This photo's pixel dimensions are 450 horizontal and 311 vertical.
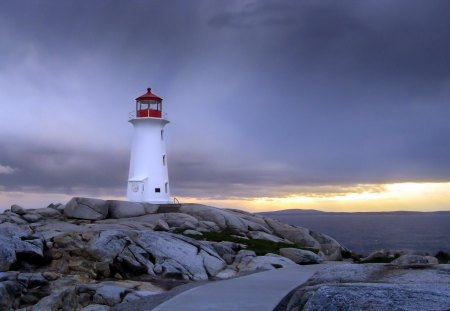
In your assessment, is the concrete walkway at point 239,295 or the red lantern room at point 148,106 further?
the red lantern room at point 148,106

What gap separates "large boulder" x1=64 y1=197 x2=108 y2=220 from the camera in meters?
43.0

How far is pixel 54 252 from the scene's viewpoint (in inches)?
1060

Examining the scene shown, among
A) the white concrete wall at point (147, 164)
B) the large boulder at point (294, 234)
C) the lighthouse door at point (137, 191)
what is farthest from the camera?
the white concrete wall at point (147, 164)

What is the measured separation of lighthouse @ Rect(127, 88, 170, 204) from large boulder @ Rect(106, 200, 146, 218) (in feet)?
13.7

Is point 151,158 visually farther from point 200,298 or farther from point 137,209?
point 200,298

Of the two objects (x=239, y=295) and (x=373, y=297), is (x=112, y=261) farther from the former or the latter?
(x=373, y=297)

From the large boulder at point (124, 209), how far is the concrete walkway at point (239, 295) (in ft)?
79.0

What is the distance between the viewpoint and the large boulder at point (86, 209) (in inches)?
1693

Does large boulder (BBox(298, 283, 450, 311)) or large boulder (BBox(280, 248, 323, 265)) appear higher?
large boulder (BBox(298, 283, 450, 311))

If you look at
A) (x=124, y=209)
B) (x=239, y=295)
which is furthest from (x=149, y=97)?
(x=239, y=295)

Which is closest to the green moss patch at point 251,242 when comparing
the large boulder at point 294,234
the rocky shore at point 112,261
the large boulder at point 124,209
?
the rocky shore at point 112,261

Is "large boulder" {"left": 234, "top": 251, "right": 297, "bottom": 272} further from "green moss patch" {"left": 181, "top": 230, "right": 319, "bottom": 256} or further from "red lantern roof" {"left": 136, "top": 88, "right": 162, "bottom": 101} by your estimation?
"red lantern roof" {"left": 136, "top": 88, "right": 162, "bottom": 101}

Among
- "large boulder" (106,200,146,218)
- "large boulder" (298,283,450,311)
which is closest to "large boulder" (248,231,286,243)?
"large boulder" (106,200,146,218)

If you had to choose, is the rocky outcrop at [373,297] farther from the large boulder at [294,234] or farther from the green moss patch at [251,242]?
the large boulder at [294,234]
